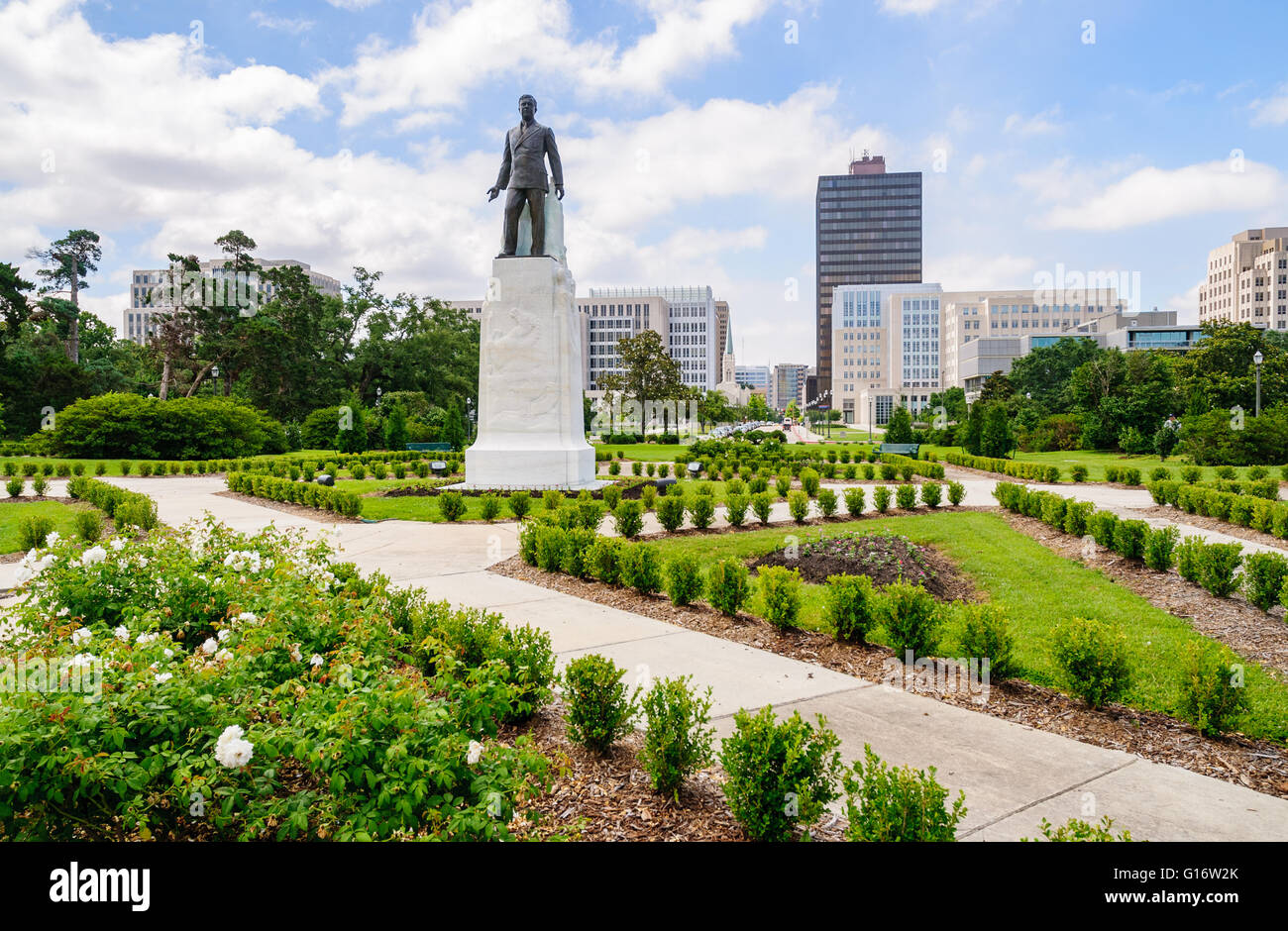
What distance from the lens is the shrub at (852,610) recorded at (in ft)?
20.2

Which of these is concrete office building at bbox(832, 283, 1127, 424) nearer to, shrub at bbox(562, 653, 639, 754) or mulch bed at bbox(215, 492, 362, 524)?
mulch bed at bbox(215, 492, 362, 524)

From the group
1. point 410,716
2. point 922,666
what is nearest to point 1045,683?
point 922,666

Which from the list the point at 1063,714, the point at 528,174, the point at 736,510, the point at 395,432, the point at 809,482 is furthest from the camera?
the point at 395,432

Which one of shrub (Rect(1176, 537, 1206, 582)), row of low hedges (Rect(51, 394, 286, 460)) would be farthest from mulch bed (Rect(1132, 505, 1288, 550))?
row of low hedges (Rect(51, 394, 286, 460))

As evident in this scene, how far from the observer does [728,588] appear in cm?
705

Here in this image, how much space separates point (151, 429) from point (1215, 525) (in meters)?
37.0

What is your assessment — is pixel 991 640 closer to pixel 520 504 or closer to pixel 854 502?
pixel 854 502

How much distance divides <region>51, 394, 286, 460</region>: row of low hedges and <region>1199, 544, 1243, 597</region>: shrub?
35.8 metres

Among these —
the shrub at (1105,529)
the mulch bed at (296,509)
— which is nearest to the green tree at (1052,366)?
the shrub at (1105,529)

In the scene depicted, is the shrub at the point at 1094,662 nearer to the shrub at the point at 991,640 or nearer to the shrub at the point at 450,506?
the shrub at the point at 991,640

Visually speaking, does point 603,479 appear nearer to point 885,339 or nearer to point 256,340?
point 256,340

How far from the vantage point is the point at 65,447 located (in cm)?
3094

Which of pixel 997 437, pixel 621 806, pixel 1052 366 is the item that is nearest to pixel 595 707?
pixel 621 806
